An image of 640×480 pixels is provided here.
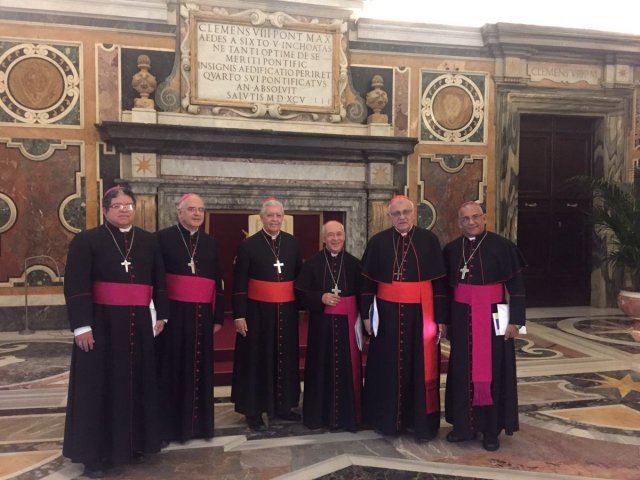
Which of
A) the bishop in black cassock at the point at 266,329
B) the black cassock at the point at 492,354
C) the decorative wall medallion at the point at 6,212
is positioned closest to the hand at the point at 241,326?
the bishop in black cassock at the point at 266,329

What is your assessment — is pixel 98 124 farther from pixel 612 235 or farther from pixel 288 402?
pixel 612 235

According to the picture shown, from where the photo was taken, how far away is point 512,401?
11.3ft

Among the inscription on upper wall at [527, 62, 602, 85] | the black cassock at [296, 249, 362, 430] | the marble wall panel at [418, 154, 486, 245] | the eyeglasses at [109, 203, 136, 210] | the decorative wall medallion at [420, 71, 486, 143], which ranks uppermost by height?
the inscription on upper wall at [527, 62, 602, 85]

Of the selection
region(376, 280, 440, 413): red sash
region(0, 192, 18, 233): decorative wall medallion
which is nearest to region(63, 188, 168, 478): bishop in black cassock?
region(376, 280, 440, 413): red sash

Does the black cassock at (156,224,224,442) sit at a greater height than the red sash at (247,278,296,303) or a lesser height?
lesser

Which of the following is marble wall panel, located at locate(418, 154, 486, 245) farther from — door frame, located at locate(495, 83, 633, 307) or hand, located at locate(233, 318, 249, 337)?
hand, located at locate(233, 318, 249, 337)

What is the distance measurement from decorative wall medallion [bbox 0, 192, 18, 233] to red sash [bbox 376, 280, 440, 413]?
4871mm

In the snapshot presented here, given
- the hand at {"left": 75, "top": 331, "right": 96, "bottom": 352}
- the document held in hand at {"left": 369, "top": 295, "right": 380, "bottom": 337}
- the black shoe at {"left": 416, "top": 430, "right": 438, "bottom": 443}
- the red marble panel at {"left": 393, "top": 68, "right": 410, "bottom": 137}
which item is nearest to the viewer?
the hand at {"left": 75, "top": 331, "right": 96, "bottom": 352}

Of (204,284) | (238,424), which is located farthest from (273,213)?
(238,424)

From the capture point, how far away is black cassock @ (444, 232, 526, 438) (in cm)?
345

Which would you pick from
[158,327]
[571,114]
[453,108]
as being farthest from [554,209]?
[158,327]

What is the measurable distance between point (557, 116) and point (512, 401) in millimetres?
5965

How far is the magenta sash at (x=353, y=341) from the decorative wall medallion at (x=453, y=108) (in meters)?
4.43

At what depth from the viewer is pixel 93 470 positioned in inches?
119
